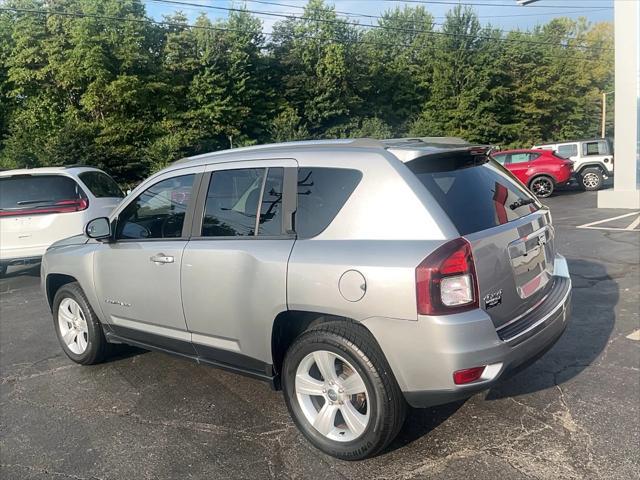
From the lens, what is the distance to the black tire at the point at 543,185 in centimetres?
1859

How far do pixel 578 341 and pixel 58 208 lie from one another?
25.7 ft

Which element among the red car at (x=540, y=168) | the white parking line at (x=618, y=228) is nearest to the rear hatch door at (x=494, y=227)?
the white parking line at (x=618, y=228)

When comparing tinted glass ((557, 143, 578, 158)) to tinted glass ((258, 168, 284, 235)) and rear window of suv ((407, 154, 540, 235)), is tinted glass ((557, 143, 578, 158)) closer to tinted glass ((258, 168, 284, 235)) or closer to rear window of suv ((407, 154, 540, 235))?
rear window of suv ((407, 154, 540, 235))

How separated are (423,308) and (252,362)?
1.27 meters

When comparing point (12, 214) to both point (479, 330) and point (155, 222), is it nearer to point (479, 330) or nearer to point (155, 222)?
point (155, 222)

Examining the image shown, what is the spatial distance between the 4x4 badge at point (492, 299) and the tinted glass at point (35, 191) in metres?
7.96

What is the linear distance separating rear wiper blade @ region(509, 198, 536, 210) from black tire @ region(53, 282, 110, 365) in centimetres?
342

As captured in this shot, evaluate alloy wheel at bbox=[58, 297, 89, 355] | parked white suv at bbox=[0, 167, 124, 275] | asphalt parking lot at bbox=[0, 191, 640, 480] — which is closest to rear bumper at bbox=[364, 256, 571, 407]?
asphalt parking lot at bbox=[0, 191, 640, 480]

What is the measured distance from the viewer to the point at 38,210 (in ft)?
29.2

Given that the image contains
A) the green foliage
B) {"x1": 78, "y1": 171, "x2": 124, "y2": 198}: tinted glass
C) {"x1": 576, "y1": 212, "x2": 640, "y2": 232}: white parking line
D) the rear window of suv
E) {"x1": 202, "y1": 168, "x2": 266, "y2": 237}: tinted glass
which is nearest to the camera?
the rear window of suv

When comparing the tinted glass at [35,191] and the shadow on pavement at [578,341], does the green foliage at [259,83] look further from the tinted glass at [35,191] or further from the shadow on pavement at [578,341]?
the shadow on pavement at [578,341]

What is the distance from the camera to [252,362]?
348cm

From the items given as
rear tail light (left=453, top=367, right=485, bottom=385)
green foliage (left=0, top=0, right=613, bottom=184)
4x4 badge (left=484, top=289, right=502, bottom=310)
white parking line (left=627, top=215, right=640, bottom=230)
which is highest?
green foliage (left=0, top=0, right=613, bottom=184)

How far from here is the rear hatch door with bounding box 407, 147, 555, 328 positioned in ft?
9.55
